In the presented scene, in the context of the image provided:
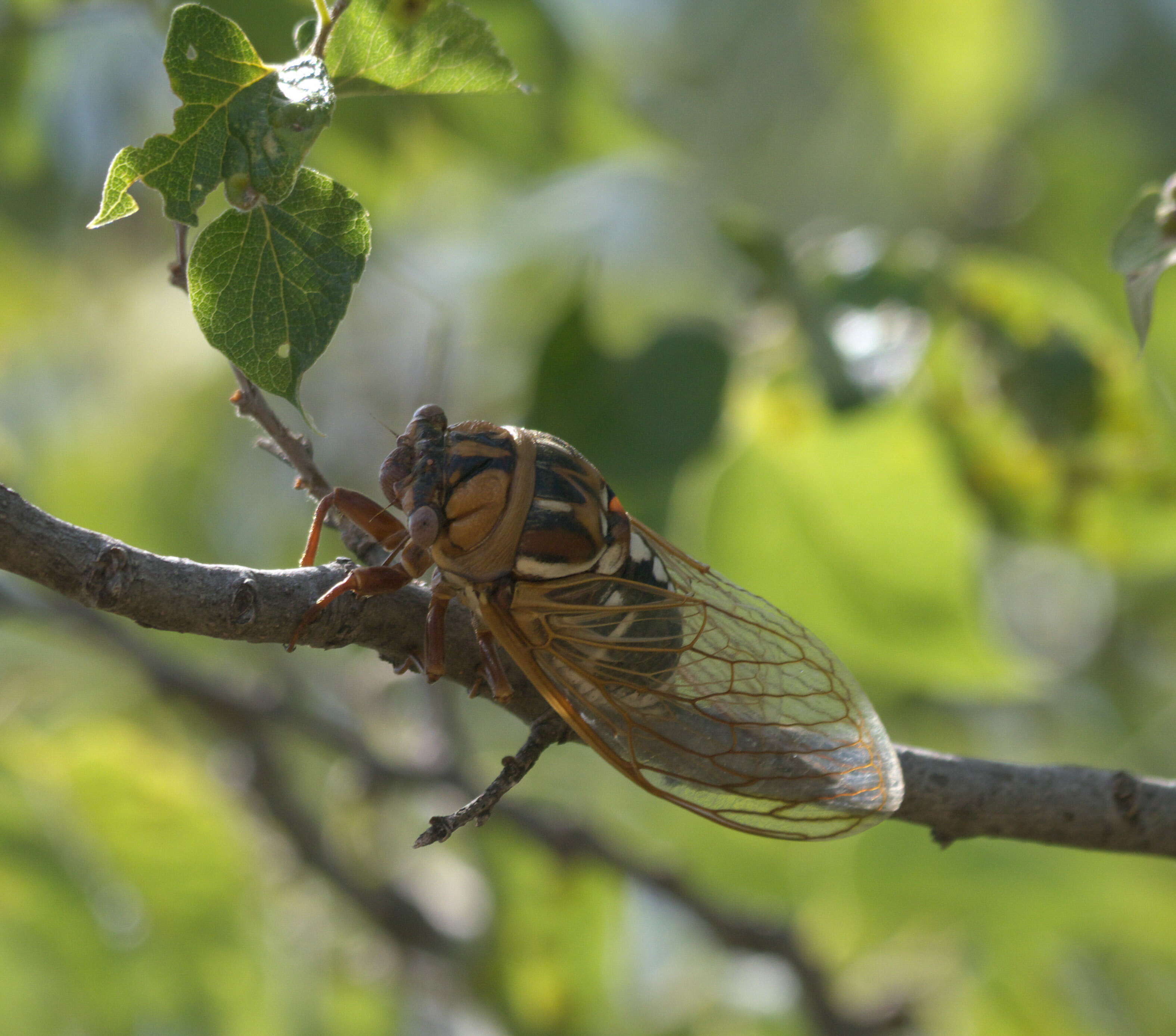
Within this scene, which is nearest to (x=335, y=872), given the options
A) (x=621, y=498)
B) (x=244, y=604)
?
(x=621, y=498)

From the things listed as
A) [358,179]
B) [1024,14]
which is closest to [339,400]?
[358,179]

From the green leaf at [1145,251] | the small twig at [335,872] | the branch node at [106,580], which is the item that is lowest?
the small twig at [335,872]

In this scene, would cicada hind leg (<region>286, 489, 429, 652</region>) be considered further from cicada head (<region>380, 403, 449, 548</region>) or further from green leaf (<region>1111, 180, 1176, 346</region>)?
green leaf (<region>1111, 180, 1176, 346</region>)

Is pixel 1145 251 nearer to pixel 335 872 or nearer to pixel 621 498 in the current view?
pixel 621 498

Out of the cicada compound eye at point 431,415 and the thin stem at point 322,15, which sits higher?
the thin stem at point 322,15

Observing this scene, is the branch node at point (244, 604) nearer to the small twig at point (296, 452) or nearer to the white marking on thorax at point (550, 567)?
the small twig at point (296, 452)

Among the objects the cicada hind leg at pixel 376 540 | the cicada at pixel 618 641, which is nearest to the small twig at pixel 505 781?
the cicada at pixel 618 641

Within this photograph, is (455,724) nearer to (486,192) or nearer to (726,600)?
(726,600)
